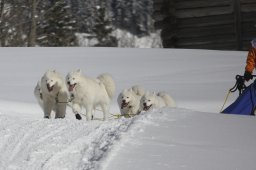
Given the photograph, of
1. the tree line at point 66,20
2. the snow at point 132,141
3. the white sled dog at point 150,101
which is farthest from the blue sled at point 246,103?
the tree line at point 66,20

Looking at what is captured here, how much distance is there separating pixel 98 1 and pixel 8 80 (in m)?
46.3

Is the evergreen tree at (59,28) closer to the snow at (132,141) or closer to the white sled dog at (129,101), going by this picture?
the snow at (132,141)

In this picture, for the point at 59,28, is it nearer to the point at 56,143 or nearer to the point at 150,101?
the point at 150,101

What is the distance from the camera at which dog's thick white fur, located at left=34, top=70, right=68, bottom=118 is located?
7.99 metres

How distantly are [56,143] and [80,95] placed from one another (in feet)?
9.02

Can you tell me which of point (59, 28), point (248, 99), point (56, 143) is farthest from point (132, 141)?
point (59, 28)

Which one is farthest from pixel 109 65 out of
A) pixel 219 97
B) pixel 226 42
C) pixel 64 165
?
pixel 64 165

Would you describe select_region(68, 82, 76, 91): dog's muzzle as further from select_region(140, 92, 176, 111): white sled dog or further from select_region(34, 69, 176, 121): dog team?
select_region(140, 92, 176, 111): white sled dog

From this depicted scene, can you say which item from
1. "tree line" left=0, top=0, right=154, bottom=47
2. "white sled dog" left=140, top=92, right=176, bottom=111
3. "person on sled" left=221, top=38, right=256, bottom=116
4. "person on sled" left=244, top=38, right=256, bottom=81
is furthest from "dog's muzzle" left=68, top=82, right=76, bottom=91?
"tree line" left=0, top=0, right=154, bottom=47

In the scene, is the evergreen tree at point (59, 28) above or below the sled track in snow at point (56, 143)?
above

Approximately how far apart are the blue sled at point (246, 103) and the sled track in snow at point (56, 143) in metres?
1.96

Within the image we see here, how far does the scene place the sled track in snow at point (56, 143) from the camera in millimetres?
4641

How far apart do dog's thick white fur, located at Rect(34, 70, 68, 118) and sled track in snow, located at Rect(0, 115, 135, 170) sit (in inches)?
52.7

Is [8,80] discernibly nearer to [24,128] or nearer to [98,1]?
[24,128]
